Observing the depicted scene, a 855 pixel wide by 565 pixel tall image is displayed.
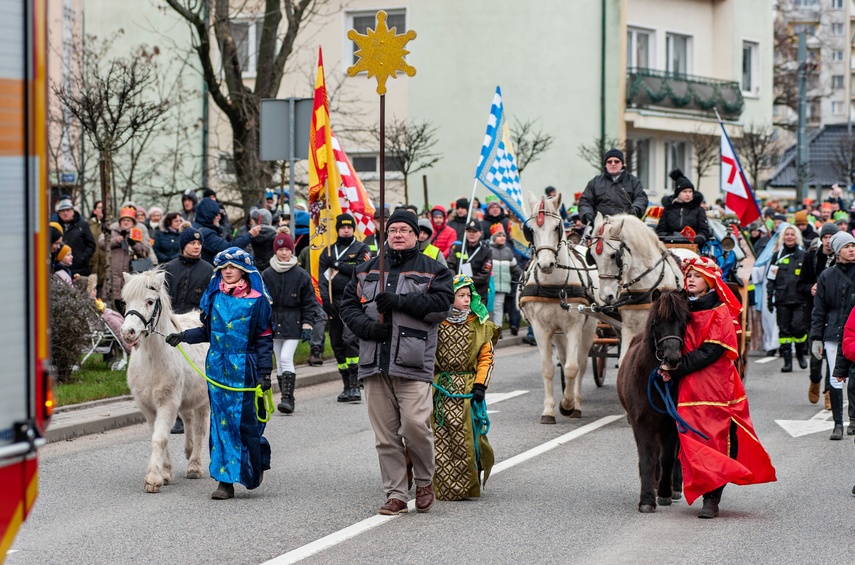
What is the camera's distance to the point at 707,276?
886 centimetres

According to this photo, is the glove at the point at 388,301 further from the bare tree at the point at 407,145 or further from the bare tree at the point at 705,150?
the bare tree at the point at 705,150

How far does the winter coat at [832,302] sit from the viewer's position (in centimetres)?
1272

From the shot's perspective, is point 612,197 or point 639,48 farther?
point 639,48

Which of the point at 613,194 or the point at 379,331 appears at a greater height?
the point at 613,194

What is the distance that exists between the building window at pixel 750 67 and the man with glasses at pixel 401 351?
35.6 meters

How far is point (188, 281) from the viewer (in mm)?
12484

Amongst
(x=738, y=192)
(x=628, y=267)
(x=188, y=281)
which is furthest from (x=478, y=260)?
(x=188, y=281)

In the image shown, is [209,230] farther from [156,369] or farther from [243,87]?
[243,87]

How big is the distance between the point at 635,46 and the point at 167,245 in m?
23.8

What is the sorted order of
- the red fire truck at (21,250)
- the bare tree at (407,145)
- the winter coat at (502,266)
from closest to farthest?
1. the red fire truck at (21,250)
2. the winter coat at (502,266)
3. the bare tree at (407,145)

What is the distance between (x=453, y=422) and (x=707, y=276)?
2092 mm

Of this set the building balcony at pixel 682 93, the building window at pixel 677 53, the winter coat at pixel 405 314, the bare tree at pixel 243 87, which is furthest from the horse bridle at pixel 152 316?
the building window at pixel 677 53

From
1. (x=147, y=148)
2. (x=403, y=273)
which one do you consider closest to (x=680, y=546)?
(x=403, y=273)

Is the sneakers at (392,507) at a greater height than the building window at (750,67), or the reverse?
the building window at (750,67)
